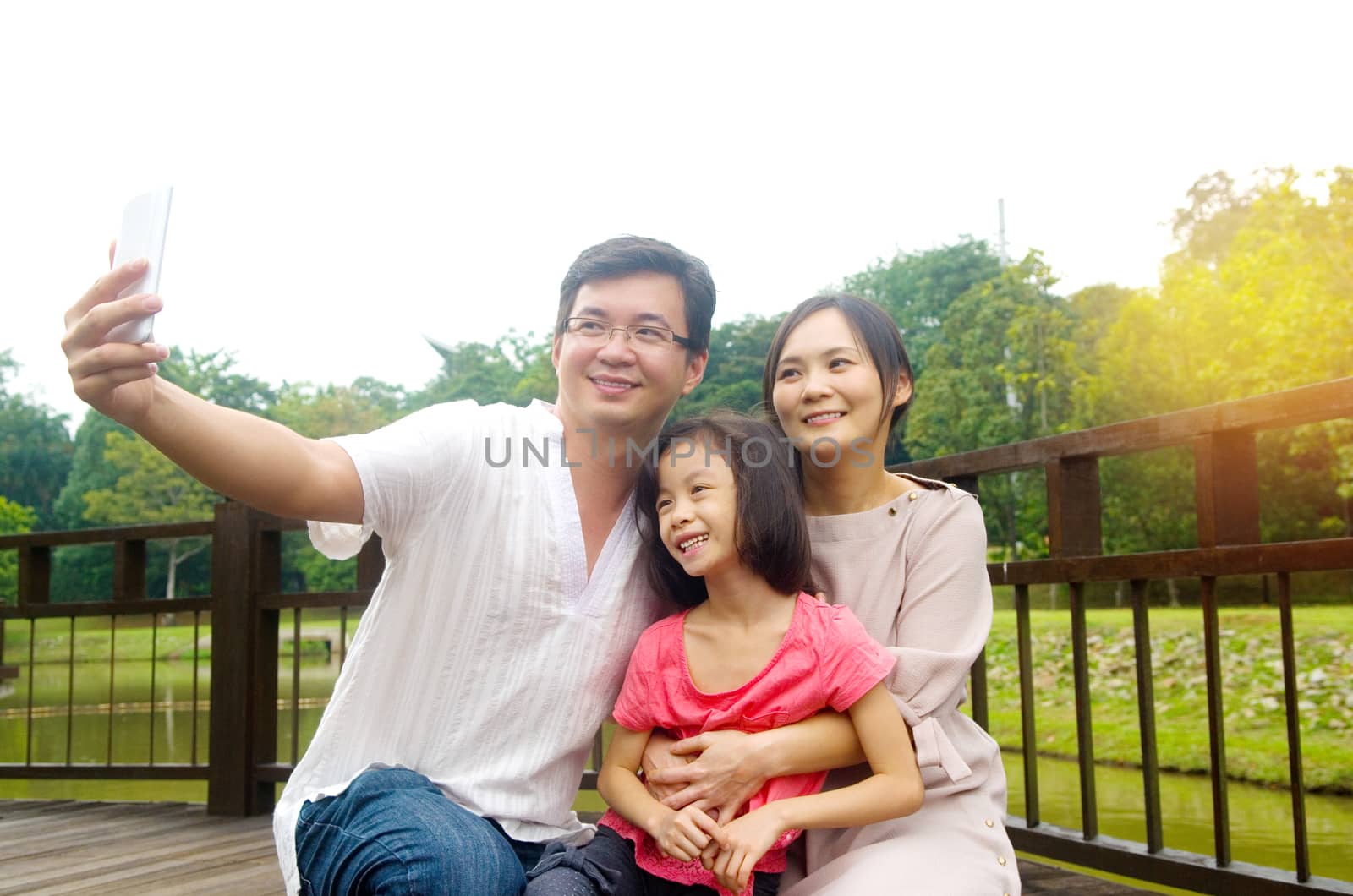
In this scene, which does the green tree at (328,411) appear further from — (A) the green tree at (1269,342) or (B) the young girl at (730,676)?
(B) the young girl at (730,676)

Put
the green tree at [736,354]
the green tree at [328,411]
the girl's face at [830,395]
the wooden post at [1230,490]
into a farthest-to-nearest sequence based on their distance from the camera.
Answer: the green tree at [328,411] < the green tree at [736,354] < the wooden post at [1230,490] < the girl's face at [830,395]

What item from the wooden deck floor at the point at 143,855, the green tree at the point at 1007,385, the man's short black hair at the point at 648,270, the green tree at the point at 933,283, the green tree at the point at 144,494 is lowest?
the wooden deck floor at the point at 143,855

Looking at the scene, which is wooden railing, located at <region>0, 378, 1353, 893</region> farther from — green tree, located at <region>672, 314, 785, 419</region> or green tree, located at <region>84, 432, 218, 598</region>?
green tree, located at <region>84, 432, 218, 598</region>

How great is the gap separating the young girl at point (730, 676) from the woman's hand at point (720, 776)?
0.02 metres

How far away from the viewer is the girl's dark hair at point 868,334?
1.78 meters

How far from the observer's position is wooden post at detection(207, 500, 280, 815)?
350 cm

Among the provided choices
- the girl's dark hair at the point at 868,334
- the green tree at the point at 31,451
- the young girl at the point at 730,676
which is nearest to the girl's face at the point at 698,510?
the young girl at the point at 730,676

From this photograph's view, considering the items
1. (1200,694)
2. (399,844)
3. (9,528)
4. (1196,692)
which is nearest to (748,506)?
(399,844)

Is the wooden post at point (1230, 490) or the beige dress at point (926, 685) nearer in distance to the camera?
the beige dress at point (926, 685)

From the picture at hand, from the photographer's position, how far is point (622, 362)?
175 centimetres

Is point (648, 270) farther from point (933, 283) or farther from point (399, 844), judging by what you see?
point (933, 283)

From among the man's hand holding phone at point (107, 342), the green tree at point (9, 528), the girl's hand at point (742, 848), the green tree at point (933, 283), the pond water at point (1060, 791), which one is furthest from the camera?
the green tree at point (933, 283)

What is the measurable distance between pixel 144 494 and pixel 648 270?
27106mm

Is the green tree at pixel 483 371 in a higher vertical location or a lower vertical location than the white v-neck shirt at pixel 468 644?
higher
